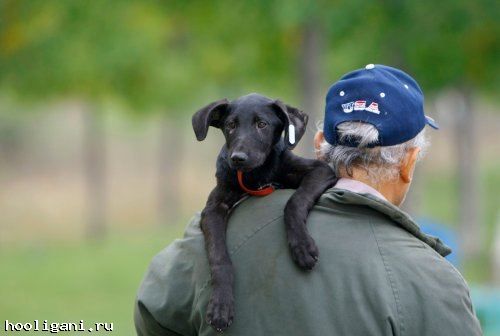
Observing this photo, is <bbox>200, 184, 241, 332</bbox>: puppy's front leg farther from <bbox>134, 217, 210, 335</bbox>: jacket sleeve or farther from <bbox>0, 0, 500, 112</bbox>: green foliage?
<bbox>0, 0, 500, 112</bbox>: green foliage

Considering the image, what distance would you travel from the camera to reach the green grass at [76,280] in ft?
31.4

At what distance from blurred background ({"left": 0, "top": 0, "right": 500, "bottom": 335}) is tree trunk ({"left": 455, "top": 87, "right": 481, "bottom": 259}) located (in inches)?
1.2

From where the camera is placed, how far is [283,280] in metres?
2.79

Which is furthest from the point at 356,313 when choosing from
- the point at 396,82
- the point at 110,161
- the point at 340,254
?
the point at 110,161

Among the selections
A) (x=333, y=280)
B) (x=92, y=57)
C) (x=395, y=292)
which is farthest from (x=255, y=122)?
(x=92, y=57)

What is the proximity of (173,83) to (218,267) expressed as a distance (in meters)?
14.2

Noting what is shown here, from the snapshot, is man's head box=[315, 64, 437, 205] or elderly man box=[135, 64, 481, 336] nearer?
elderly man box=[135, 64, 481, 336]

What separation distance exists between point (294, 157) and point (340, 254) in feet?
2.27

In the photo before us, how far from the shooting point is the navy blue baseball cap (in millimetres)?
2988

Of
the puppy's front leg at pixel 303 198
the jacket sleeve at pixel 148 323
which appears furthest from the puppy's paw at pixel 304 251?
the jacket sleeve at pixel 148 323

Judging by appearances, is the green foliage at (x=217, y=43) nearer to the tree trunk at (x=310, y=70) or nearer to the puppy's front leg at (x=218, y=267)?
the tree trunk at (x=310, y=70)

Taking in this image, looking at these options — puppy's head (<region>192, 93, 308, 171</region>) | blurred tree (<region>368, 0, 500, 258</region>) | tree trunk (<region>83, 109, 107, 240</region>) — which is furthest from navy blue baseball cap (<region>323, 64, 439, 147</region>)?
tree trunk (<region>83, 109, 107, 240</region>)

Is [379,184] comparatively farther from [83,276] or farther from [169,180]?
[169,180]

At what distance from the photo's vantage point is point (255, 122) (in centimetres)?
332
